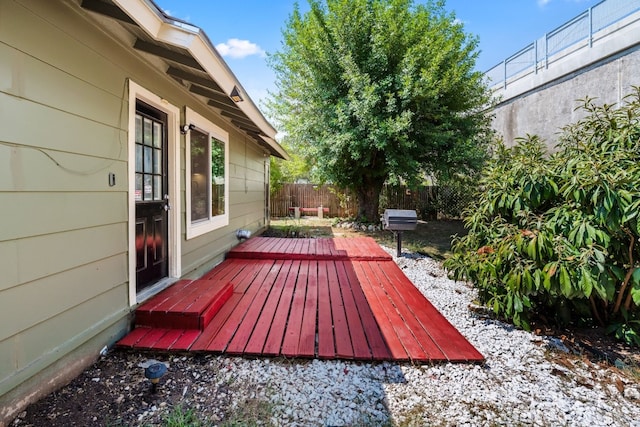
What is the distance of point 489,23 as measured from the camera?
27.9 feet

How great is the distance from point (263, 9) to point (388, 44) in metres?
3.22

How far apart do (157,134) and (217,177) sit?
60.4 inches

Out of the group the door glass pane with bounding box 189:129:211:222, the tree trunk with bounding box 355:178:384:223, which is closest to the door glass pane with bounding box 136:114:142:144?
the door glass pane with bounding box 189:129:211:222

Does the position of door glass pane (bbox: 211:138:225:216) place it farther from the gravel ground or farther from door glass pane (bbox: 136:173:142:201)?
the gravel ground

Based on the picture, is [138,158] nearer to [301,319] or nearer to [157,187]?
[157,187]

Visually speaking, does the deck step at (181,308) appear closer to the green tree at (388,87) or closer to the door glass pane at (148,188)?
the door glass pane at (148,188)

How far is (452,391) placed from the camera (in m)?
1.88

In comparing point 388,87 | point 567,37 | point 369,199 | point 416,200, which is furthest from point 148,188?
point 416,200

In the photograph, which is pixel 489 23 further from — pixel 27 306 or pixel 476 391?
pixel 27 306

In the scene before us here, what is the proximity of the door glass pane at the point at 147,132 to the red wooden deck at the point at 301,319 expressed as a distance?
1.45 m

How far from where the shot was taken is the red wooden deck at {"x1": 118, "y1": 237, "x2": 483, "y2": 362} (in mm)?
2236

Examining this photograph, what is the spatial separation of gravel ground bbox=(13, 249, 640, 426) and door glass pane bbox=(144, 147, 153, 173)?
1.59 metres

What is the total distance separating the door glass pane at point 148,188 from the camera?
2.84 meters

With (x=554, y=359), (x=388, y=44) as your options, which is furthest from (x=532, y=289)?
(x=388, y=44)
